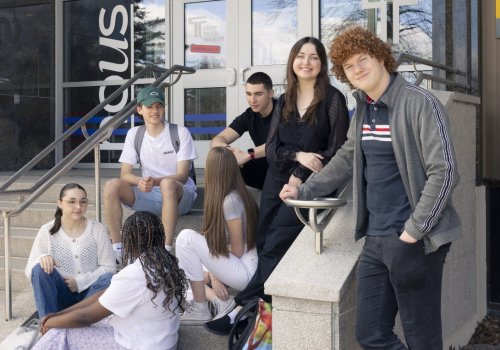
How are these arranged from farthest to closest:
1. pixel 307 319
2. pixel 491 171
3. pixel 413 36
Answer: pixel 413 36 → pixel 491 171 → pixel 307 319

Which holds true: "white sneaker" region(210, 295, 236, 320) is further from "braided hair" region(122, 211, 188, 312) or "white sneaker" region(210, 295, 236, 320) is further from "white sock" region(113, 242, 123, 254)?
"white sock" region(113, 242, 123, 254)

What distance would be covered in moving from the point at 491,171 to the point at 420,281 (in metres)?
3.51

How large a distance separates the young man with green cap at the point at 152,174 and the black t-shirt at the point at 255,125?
16.3 inches

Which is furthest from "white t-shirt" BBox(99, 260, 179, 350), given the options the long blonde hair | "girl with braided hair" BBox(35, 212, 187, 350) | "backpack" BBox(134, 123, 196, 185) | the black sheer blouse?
"backpack" BBox(134, 123, 196, 185)

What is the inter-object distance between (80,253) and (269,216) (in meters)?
1.24

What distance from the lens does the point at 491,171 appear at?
6402 millimetres

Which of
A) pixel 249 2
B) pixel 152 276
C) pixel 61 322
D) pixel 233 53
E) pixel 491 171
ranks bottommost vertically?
pixel 61 322

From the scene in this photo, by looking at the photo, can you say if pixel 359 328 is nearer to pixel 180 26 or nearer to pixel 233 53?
pixel 233 53

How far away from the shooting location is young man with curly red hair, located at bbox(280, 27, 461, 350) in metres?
3.07

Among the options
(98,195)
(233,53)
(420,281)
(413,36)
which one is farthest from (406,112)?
(233,53)

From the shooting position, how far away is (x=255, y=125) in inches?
219

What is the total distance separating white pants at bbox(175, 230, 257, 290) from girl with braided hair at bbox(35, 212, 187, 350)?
0.44 m

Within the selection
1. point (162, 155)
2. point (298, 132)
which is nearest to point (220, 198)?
point (298, 132)

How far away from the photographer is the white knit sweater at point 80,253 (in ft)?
15.8
